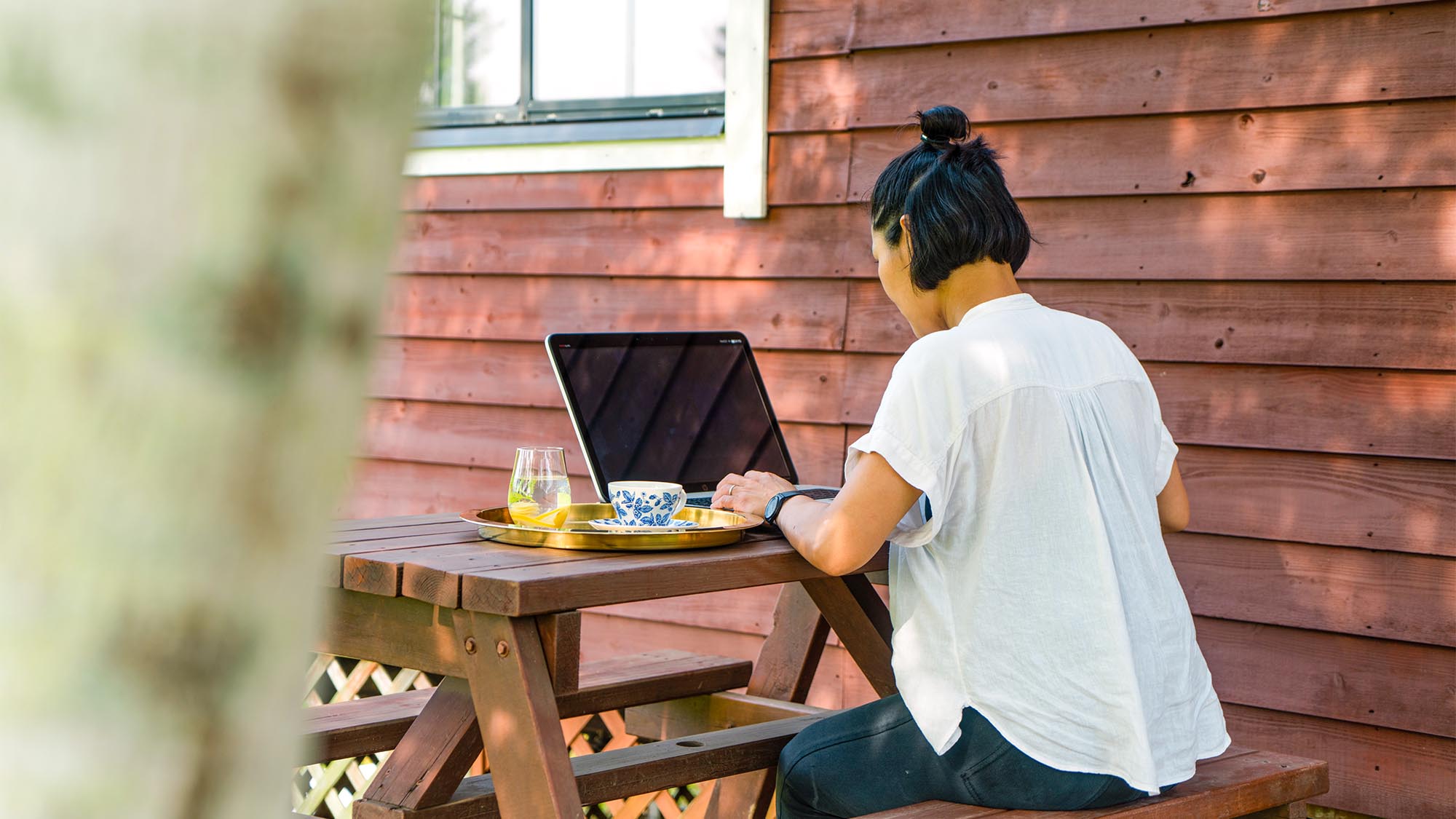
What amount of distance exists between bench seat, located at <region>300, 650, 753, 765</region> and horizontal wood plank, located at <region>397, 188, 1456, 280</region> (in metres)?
0.91

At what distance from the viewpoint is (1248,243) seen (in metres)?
3.10

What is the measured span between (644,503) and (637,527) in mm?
39

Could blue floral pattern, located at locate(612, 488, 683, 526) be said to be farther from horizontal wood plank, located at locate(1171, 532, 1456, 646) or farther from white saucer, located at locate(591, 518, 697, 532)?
horizontal wood plank, located at locate(1171, 532, 1456, 646)

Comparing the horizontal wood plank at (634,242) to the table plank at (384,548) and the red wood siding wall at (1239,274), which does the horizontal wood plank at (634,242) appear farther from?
the table plank at (384,548)

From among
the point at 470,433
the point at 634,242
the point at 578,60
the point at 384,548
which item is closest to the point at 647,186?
the point at 634,242

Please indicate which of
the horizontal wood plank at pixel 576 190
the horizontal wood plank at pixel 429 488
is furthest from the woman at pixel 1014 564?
the horizontal wood plank at pixel 429 488

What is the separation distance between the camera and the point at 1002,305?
6.93 feet

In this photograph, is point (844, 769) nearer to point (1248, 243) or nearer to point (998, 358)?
point (998, 358)

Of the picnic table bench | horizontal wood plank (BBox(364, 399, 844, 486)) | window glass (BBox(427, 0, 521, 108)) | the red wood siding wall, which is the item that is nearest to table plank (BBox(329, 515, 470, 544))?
the picnic table bench

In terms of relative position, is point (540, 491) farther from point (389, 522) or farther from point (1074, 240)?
point (1074, 240)

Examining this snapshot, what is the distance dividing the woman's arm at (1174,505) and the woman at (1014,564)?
0.66 ft

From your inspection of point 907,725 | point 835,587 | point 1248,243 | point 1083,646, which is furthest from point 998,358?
point 1248,243

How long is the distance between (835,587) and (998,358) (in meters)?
0.89

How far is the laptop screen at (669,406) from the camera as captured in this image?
249 centimetres
